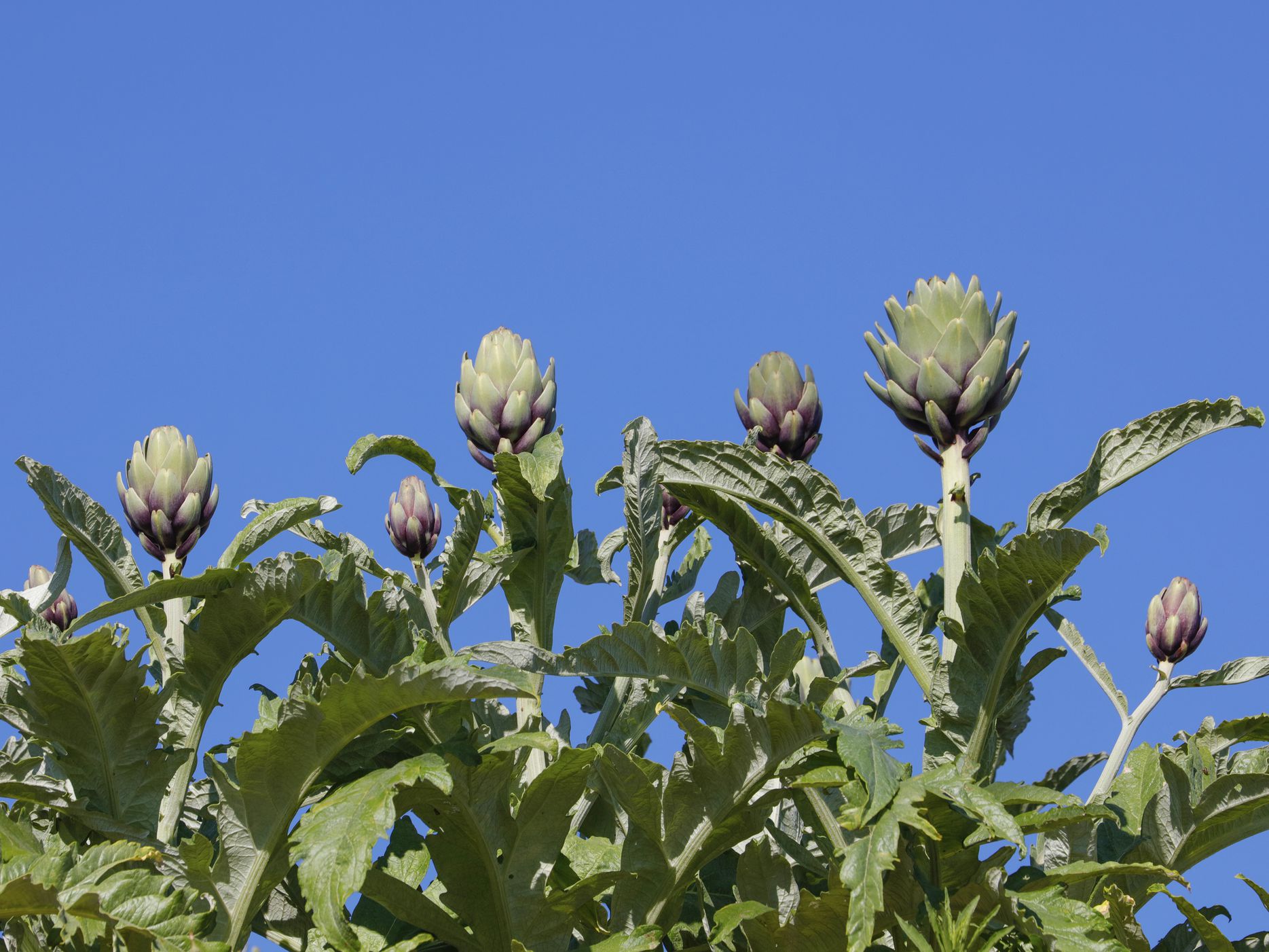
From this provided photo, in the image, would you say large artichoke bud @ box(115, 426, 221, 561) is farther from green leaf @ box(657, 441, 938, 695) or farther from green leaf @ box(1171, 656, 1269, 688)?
green leaf @ box(1171, 656, 1269, 688)

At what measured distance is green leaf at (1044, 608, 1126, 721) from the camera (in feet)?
13.3

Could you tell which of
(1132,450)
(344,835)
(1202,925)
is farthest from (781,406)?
(344,835)

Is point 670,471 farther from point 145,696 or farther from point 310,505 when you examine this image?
point 145,696

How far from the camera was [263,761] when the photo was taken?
10.7 ft

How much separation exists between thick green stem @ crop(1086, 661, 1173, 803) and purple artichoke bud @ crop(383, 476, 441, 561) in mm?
1827

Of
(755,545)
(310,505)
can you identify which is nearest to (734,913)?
(755,545)

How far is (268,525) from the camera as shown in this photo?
3740mm

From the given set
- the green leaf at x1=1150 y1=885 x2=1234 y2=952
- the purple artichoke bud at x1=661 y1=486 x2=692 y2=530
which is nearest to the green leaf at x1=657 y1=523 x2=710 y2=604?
the purple artichoke bud at x1=661 y1=486 x2=692 y2=530

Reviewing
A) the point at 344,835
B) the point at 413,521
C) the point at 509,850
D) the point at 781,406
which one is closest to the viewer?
the point at 344,835

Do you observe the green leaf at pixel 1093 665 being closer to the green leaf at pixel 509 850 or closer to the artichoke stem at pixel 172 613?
the green leaf at pixel 509 850

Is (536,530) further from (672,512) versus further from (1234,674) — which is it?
(1234,674)

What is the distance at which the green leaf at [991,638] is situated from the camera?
10.6 ft

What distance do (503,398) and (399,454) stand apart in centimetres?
28

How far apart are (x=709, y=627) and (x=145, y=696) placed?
1.22 meters
